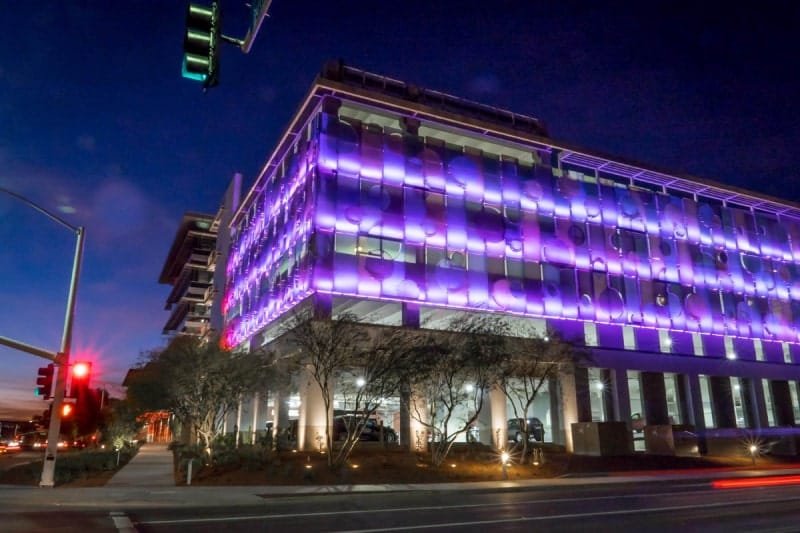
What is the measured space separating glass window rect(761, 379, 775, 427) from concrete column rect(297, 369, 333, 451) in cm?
4366

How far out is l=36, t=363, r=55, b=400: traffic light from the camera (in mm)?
19781

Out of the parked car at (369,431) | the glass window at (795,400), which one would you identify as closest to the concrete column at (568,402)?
the parked car at (369,431)

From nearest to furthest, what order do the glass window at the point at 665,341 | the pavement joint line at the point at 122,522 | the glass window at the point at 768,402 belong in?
the pavement joint line at the point at 122,522 → the glass window at the point at 665,341 → the glass window at the point at 768,402

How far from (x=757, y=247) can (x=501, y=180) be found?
1242 inches

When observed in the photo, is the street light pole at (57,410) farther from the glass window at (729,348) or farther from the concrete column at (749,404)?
the concrete column at (749,404)

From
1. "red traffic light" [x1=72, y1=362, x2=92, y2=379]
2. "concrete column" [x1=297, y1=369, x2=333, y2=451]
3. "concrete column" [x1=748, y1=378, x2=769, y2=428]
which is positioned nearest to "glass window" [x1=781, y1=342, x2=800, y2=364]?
"concrete column" [x1=748, y1=378, x2=769, y2=428]

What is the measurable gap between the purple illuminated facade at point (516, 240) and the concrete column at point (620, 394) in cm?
23

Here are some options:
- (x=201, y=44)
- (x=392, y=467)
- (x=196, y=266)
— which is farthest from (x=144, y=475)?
(x=196, y=266)

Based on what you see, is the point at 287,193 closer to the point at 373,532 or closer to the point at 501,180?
the point at 501,180

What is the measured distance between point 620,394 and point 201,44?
47.0m

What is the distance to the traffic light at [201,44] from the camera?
674cm

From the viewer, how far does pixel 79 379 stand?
68.3 ft

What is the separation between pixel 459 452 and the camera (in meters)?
34.8

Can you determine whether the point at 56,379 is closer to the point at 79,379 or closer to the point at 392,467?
the point at 79,379
